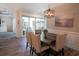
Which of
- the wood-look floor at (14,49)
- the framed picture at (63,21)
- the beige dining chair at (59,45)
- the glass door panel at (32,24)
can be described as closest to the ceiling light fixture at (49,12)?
the framed picture at (63,21)

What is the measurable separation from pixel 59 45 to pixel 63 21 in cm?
56

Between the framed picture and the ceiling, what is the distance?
33 centimetres

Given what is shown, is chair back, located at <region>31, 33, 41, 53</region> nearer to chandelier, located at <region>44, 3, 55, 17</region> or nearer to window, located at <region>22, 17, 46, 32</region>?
window, located at <region>22, 17, 46, 32</region>

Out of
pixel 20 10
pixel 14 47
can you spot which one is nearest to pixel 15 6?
pixel 20 10

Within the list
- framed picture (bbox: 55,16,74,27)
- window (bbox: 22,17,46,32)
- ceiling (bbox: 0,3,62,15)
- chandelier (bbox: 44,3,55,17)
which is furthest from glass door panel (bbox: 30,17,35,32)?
framed picture (bbox: 55,16,74,27)

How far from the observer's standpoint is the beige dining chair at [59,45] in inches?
95.3

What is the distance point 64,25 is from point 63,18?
0.16m

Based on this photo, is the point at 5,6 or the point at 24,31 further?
the point at 24,31

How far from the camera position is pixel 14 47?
2424 mm

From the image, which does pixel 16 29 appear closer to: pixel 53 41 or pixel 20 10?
pixel 20 10

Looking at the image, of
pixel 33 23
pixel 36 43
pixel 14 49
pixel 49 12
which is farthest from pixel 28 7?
pixel 14 49

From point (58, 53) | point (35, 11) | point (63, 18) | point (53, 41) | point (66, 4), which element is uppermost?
point (66, 4)

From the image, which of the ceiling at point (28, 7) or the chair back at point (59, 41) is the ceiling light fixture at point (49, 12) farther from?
the chair back at point (59, 41)

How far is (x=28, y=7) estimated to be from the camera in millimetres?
2408
